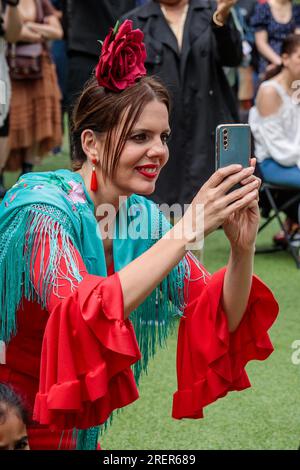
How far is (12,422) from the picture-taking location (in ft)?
7.64

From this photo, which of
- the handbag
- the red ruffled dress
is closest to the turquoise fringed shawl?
the red ruffled dress

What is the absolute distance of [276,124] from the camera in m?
6.18

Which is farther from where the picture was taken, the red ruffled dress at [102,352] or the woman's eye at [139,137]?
the woman's eye at [139,137]

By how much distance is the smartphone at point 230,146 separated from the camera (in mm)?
2260

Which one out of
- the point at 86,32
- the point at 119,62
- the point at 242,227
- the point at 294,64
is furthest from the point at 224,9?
the point at 242,227

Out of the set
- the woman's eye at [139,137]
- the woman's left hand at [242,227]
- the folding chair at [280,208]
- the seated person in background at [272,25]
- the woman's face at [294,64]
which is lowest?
the folding chair at [280,208]

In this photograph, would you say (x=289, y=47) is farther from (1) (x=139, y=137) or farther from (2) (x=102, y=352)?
(2) (x=102, y=352)

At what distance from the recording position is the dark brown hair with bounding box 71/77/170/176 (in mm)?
2477

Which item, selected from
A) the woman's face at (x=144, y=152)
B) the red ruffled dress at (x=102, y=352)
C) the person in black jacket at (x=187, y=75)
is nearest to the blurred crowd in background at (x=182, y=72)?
the person in black jacket at (x=187, y=75)

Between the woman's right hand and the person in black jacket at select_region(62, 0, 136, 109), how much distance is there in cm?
353

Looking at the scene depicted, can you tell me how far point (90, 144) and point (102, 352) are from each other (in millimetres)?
652

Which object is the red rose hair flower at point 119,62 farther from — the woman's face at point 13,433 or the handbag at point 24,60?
the handbag at point 24,60

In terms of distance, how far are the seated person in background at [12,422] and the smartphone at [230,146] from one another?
2.49 feet

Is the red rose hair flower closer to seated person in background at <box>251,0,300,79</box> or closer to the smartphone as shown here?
the smartphone
